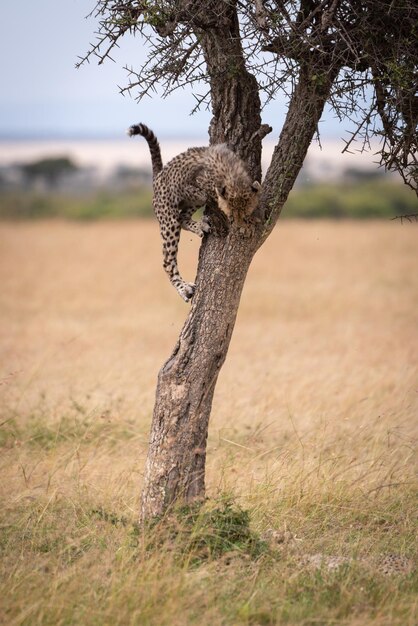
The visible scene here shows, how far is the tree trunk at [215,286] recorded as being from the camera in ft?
16.3

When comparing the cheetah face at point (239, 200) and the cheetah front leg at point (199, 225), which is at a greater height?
the cheetah face at point (239, 200)

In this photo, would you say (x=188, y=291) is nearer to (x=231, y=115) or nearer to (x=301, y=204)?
(x=231, y=115)

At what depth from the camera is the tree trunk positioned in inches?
196

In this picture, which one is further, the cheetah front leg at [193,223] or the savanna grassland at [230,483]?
the cheetah front leg at [193,223]

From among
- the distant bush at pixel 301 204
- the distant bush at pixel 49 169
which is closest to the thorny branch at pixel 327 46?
the distant bush at pixel 301 204

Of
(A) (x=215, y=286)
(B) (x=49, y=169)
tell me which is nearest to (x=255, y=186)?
(A) (x=215, y=286)

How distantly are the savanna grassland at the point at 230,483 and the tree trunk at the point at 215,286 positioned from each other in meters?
0.27

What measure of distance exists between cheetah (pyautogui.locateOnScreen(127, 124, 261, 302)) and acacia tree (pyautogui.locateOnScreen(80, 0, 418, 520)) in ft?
0.44

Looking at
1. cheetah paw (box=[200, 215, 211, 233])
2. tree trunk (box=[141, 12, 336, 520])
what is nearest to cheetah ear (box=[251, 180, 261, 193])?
tree trunk (box=[141, 12, 336, 520])

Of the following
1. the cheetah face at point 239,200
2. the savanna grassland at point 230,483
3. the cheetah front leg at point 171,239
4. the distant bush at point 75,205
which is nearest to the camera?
the savanna grassland at point 230,483

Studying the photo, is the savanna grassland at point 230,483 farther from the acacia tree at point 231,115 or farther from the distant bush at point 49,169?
the distant bush at point 49,169

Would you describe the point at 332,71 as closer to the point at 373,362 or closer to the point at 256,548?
the point at 256,548

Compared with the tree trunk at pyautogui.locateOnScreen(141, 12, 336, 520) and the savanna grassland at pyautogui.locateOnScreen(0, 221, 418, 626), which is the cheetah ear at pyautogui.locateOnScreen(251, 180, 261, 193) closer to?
the tree trunk at pyautogui.locateOnScreen(141, 12, 336, 520)

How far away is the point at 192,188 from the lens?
5488mm
